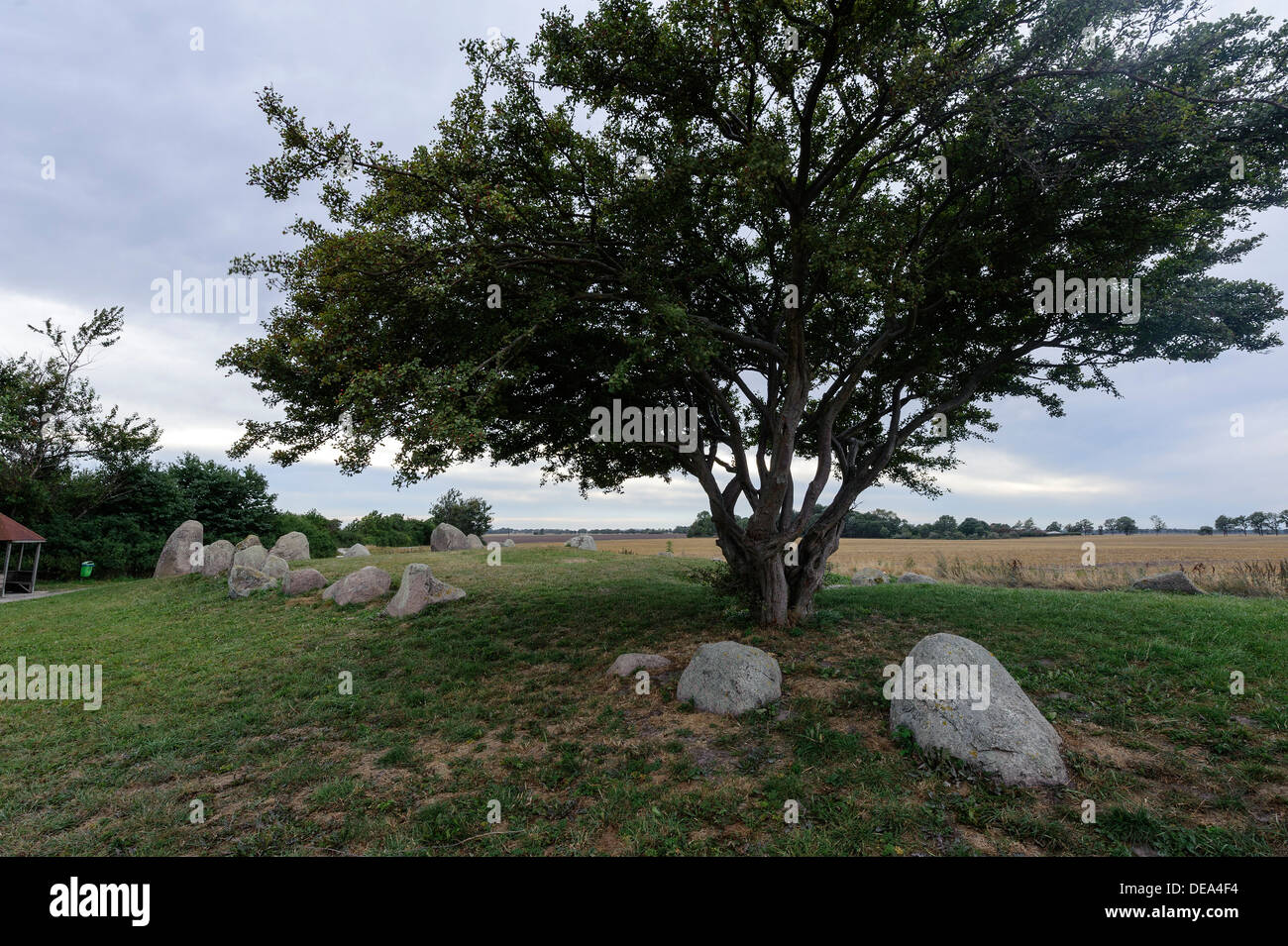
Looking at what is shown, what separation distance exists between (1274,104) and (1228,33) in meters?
1.36

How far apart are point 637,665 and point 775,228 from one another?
8.64 metres

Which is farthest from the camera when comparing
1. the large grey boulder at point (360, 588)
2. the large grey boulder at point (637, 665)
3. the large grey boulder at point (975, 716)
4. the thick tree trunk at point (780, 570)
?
the large grey boulder at point (360, 588)

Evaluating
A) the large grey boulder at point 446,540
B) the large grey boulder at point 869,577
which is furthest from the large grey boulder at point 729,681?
the large grey boulder at point 446,540

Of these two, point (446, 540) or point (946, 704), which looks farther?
point (446, 540)

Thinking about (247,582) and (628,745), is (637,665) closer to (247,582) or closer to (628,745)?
(628,745)

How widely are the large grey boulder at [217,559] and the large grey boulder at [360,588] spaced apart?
340 inches

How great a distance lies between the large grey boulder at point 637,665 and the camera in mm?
9133

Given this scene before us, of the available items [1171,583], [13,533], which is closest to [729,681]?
[1171,583]

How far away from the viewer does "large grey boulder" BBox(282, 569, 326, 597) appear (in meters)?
17.4

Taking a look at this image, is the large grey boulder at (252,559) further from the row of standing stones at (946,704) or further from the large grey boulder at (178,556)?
the row of standing stones at (946,704)

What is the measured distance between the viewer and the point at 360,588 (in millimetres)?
16234

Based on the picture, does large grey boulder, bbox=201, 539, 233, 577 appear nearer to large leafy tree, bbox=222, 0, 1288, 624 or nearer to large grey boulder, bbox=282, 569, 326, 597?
large grey boulder, bbox=282, 569, 326, 597

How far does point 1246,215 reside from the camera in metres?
9.78

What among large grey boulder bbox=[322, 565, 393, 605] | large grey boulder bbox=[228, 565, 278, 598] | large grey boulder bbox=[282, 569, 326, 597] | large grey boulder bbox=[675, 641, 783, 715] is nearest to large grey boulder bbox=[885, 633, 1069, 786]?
large grey boulder bbox=[675, 641, 783, 715]
